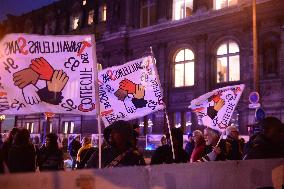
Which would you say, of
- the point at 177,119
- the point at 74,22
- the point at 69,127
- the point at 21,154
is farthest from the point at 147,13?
the point at 21,154

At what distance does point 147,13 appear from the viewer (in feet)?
104

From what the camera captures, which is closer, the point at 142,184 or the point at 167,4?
the point at 142,184

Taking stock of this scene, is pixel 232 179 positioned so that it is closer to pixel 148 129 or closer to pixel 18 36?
pixel 18 36

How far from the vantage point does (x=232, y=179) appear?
20.6 feet

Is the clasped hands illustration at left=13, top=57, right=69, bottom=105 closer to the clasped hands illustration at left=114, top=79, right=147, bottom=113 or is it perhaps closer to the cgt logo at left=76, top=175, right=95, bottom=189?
the cgt logo at left=76, top=175, right=95, bottom=189

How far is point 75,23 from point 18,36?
32.8 metres

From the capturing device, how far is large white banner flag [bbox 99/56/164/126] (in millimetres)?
8516

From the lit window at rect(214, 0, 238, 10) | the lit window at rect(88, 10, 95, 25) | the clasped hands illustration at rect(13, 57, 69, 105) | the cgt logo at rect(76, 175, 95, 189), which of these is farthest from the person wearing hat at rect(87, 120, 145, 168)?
the lit window at rect(88, 10, 95, 25)

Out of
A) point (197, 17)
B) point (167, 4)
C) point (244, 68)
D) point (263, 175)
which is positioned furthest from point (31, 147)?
point (167, 4)

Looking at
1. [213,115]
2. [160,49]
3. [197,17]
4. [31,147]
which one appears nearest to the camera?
[31,147]

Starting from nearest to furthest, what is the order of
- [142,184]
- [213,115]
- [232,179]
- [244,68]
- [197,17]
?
[142,184] < [232,179] < [213,115] < [244,68] < [197,17]

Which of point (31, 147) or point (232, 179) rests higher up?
point (31, 147)

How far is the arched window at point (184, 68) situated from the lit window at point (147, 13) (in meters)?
3.72

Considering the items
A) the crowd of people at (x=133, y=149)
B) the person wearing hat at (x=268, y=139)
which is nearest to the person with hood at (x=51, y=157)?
the crowd of people at (x=133, y=149)
